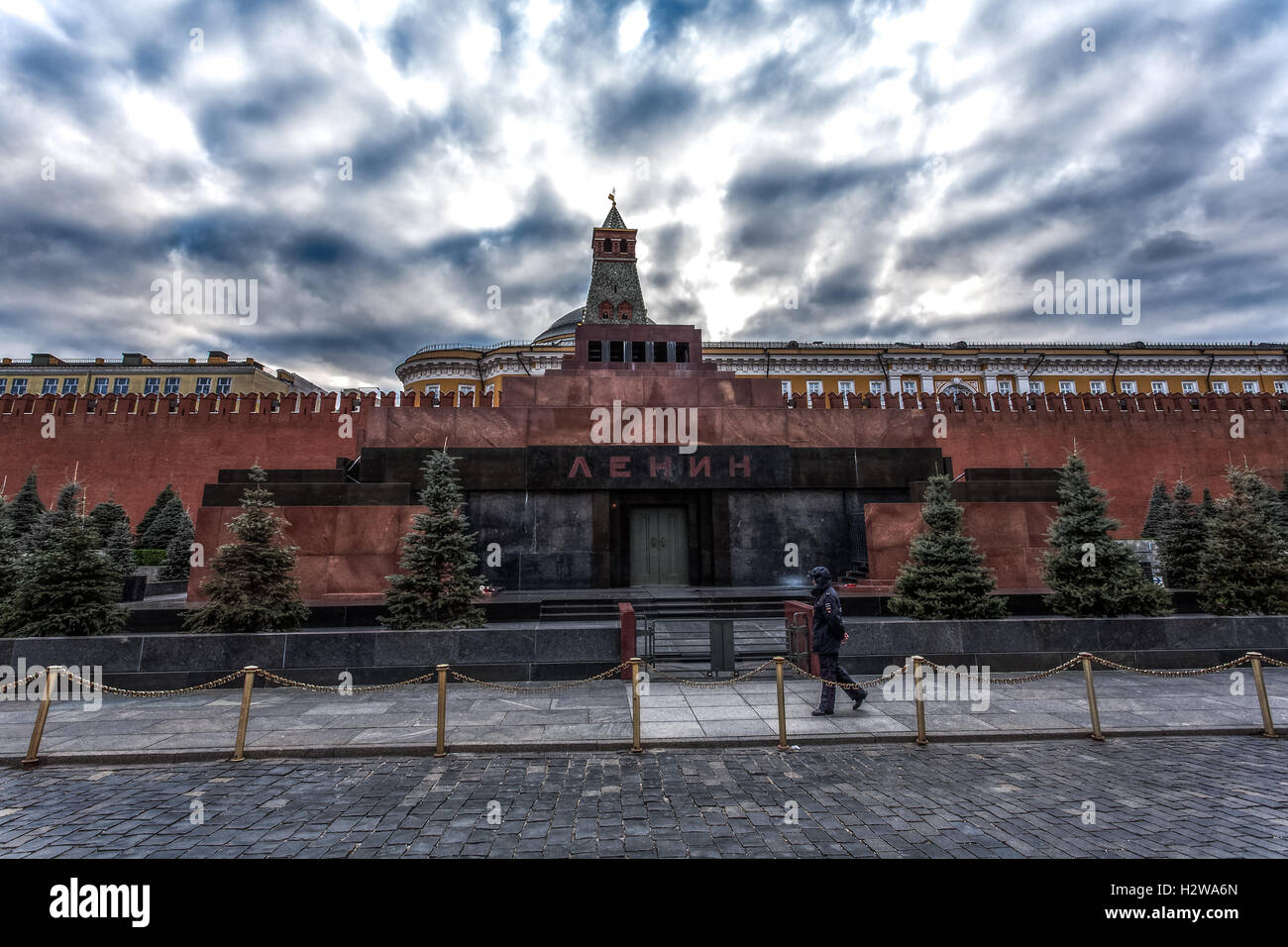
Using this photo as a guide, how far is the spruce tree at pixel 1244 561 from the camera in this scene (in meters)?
12.7

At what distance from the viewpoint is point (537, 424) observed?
20031mm

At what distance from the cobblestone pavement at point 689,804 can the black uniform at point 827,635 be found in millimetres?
1337

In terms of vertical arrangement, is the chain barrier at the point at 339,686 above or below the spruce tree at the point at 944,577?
below

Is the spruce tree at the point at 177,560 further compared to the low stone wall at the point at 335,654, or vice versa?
the spruce tree at the point at 177,560

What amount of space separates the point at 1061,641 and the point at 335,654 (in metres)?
13.9

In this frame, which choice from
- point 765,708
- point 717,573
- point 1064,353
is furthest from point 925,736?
point 1064,353

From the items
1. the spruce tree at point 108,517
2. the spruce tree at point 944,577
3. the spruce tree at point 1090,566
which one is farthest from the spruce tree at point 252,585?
the spruce tree at point 108,517

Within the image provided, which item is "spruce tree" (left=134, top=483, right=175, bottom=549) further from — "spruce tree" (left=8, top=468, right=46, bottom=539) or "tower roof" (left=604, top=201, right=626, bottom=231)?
"tower roof" (left=604, top=201, right=626, bottom=231)

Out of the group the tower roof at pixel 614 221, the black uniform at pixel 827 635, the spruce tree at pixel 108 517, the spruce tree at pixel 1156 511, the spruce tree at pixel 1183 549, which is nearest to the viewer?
the black uniform at pixel 827 635

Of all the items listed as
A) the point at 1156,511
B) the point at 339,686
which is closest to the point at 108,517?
the point at 339,686

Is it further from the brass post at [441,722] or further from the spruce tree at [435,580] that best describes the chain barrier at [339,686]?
the spruce tree at [435,580]

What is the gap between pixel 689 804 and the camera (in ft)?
19.2

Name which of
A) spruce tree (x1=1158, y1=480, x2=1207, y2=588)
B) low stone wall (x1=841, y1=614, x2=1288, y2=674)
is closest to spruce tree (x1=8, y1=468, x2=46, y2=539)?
low stone wall (x1=841, y1=614, x2=1288, y2=674)
